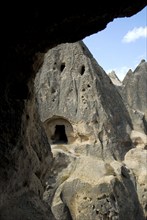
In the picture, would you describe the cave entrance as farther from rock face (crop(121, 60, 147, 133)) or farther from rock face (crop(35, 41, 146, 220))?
rock face (crop(121, 60, 147, 133))

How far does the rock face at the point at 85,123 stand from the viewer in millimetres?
10359

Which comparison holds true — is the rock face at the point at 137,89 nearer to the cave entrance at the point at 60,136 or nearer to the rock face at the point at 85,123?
the rock face at the point at 85,123

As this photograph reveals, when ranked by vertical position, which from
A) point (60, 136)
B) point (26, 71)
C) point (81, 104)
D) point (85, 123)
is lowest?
point (26, 71)

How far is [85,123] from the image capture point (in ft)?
53.2

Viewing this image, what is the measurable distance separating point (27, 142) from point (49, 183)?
540 centimetres

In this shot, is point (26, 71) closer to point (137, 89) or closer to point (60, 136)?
point (60, 136)

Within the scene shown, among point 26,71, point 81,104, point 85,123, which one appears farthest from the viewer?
point 81,104

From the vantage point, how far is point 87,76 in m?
16.8

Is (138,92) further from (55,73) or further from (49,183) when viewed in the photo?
(49,183)

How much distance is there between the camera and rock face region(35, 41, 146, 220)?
34.0 ft

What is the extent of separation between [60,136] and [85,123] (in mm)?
2189

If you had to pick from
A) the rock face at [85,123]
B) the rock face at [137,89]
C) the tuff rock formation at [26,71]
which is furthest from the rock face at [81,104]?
the tuff rock formation at [26,71]

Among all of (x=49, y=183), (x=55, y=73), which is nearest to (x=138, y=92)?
(x=55, y=73)

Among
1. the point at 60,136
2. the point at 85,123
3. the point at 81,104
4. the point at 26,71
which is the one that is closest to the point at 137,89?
the point at 60,136
